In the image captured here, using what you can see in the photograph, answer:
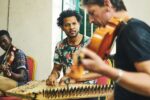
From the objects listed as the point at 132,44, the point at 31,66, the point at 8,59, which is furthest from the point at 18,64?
the point at 132,44

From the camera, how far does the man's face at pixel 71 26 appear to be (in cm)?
290

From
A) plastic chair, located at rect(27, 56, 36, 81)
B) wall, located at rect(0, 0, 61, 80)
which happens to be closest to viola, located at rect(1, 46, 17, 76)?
plastic chair, located at rect(27, 56, 36, 81)

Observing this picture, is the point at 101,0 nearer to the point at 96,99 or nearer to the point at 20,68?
the point at 96,99

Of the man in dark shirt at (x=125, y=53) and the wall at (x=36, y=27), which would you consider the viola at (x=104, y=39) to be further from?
the wall at (x=36, y=27)

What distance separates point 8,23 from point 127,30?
327 centimetres

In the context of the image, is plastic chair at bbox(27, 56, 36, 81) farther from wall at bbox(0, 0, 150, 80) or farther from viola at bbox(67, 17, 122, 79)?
viola at bbox(67, 17, 122, 79)

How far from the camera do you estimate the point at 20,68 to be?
3252mm

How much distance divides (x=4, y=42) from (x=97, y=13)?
250cm

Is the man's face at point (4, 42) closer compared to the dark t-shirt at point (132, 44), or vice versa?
the dark t-shirt at point (132, 44)

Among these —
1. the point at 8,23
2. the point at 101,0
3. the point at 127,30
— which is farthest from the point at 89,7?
the point at 8,23

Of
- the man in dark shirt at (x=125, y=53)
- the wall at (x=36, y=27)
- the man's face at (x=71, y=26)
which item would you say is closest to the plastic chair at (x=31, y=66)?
the wall at (x=36, y=27)

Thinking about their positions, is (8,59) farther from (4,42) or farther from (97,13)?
(97,13)

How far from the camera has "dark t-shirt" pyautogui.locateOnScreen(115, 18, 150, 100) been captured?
3.42 ft

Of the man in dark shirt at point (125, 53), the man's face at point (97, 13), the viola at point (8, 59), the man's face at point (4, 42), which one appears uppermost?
the man's face at point (97, 13)
